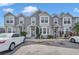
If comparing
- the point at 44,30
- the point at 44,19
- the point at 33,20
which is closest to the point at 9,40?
the point at 33,20

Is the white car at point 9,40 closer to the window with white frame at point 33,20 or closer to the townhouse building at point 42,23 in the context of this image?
the townhouse building at point 42,23

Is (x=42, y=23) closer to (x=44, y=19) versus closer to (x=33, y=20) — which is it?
(x=44, y=19)

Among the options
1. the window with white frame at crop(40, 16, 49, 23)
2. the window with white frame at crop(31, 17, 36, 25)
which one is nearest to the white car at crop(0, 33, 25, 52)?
the window with white frame at crop(31, 17, 36, 25)

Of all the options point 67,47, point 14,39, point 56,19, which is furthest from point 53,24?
point 14,39

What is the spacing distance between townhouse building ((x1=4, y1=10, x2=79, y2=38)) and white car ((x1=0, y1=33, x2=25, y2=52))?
16cm

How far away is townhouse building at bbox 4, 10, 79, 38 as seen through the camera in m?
5.88

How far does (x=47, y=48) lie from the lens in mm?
5793

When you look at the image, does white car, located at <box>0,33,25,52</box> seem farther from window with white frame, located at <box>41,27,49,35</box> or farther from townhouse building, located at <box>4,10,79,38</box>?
window with white frame, located at <box>41,27,49,35</box>

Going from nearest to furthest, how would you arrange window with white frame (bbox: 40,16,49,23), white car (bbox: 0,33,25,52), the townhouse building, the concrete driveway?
white car (bbox: 0,33,25,52)
the concrete driveway
the townhouse building
window with white frame (bbox: 40,16,49,23)

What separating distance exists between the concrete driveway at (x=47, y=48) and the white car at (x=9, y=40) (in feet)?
0.36

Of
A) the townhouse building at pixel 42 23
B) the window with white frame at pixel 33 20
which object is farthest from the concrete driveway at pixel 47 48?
the window with white frame at pixel 33 20

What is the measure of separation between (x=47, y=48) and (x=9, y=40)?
0.98 meters

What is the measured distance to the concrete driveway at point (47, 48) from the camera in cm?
569

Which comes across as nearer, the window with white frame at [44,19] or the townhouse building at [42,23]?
the townhouse building at [42,23]
